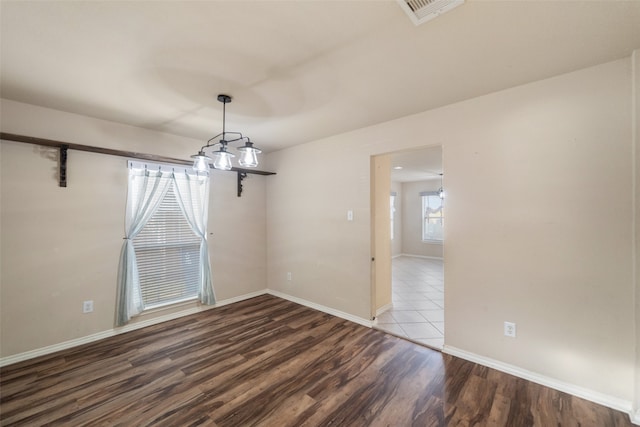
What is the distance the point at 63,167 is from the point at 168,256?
1.45 m

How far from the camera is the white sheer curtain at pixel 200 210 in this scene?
11.5 feet

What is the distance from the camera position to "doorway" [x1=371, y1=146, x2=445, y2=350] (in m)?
3.22

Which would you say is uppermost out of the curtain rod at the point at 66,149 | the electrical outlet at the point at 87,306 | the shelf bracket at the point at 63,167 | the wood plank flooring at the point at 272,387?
the curtain rod at the point at 66,149

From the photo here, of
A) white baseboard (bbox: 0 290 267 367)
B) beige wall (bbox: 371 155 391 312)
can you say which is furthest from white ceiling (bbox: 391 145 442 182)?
white baseboard (bbox: 0 290 267 367)

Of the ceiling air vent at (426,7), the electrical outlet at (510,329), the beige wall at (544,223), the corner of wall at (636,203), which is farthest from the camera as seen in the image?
the electrical outlet at (510,329)

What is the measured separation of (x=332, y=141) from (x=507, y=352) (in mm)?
2985

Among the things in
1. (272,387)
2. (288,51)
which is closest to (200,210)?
(272,387)

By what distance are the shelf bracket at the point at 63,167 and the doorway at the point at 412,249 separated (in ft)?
11.1

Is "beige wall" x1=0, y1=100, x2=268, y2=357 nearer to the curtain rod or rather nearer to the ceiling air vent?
the curtain rod

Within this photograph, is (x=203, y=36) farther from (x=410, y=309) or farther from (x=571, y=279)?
(x=410, y=309)

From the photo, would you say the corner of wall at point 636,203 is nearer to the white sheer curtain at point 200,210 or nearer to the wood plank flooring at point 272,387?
the wood plank flooring at point 272,387

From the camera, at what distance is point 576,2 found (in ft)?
4.28

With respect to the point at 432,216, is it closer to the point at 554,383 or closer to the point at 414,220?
the point at 414,220

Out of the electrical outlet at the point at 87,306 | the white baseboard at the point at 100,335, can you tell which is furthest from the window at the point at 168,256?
the electrical outlet at the point at 87,306
